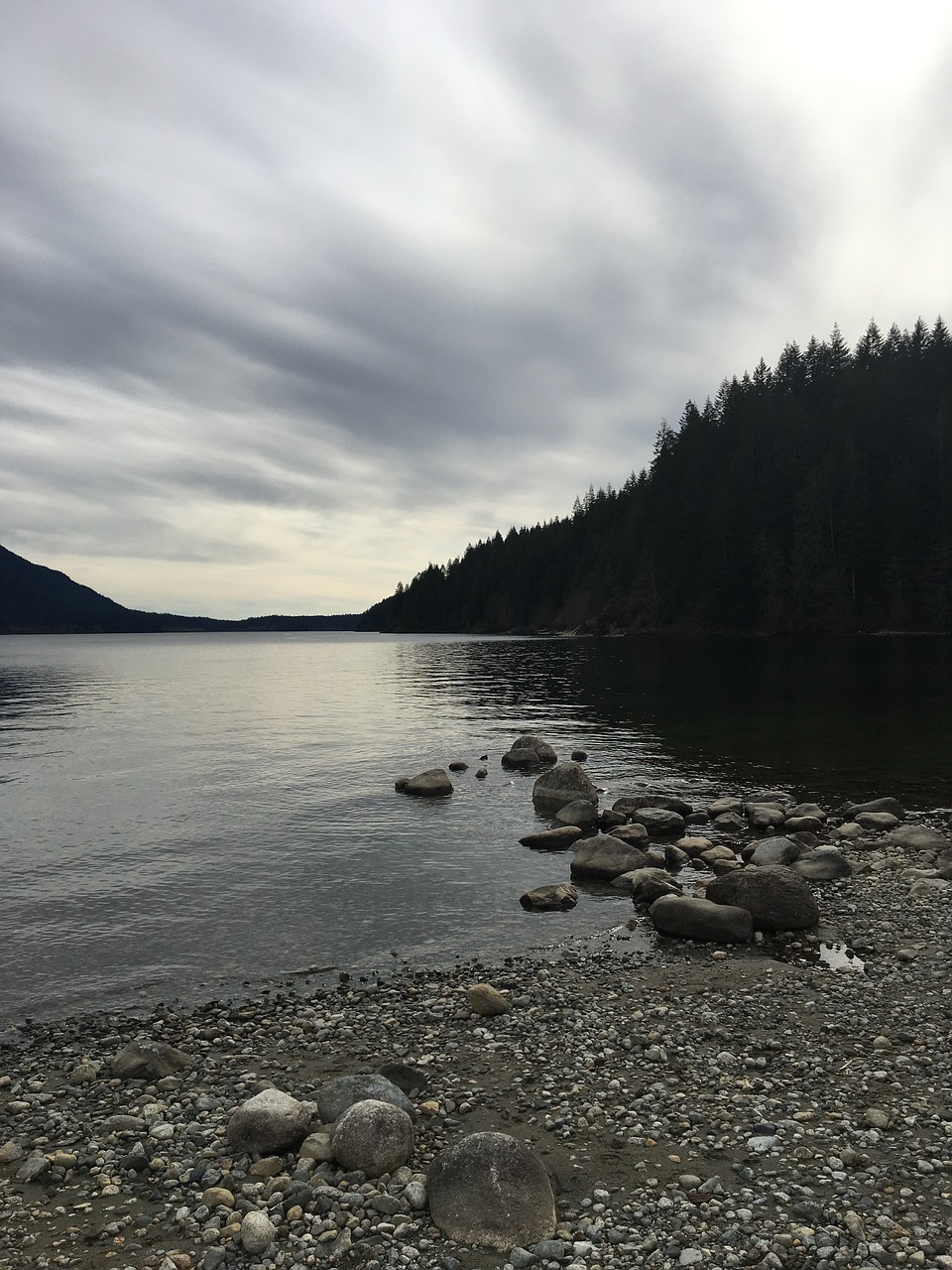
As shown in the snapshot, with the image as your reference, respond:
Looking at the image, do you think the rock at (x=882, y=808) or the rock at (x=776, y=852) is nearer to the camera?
the rock at (x=776, y=852)

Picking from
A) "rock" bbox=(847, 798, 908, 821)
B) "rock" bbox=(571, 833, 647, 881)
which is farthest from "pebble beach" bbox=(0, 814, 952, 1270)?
"rock" bbox=(847, 798, 908, 821)

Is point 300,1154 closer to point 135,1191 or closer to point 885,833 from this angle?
point 135,1191

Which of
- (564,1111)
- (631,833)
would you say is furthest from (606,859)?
(564,1111)

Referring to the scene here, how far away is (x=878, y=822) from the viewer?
68.1 feet

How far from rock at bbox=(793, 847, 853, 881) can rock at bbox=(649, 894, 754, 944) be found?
3.88 m

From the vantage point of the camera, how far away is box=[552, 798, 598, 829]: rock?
21.8 metres

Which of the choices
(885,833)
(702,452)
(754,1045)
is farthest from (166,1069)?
(702,452)

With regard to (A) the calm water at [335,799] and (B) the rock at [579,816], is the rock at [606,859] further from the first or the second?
(B) the rock at [579,816]

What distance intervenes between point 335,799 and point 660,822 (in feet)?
36.6

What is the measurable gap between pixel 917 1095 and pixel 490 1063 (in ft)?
15.5

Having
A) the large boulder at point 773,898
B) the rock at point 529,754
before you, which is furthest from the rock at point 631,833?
the rock at point 529,754

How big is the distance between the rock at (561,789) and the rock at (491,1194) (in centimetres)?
1715

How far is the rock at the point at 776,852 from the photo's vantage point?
1756 cm

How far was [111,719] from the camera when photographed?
49031 millimetres
